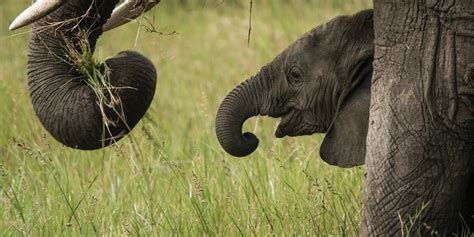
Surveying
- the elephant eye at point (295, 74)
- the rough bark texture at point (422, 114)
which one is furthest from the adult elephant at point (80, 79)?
the rough bark texture at point (422, 114)

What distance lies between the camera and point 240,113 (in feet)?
17.7

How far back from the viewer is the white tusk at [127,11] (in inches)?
197

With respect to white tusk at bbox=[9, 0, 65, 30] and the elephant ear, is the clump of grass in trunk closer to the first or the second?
white tusk at bbox=[9, 0, 65, 30]

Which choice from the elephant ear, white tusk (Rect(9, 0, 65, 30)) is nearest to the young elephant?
the elephant ear

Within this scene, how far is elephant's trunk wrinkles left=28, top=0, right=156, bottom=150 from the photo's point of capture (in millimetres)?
4867

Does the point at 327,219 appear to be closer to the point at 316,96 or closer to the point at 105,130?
the point at 316,96

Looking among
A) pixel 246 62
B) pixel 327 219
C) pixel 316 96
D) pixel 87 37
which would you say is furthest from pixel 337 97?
pixel 246 62

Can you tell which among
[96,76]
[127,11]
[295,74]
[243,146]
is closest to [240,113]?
[243,146]

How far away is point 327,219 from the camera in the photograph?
219 inches

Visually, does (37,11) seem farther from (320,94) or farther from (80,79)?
(320,94)

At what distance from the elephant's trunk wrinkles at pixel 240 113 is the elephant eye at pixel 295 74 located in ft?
0.39

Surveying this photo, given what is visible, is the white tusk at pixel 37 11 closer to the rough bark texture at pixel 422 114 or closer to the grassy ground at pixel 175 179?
the grassy ground at pixel 175 179

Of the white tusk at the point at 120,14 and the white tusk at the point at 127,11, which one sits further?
the white tusk at the point at 120,14

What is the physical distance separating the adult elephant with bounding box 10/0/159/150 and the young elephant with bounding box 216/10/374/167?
1.55 feet
